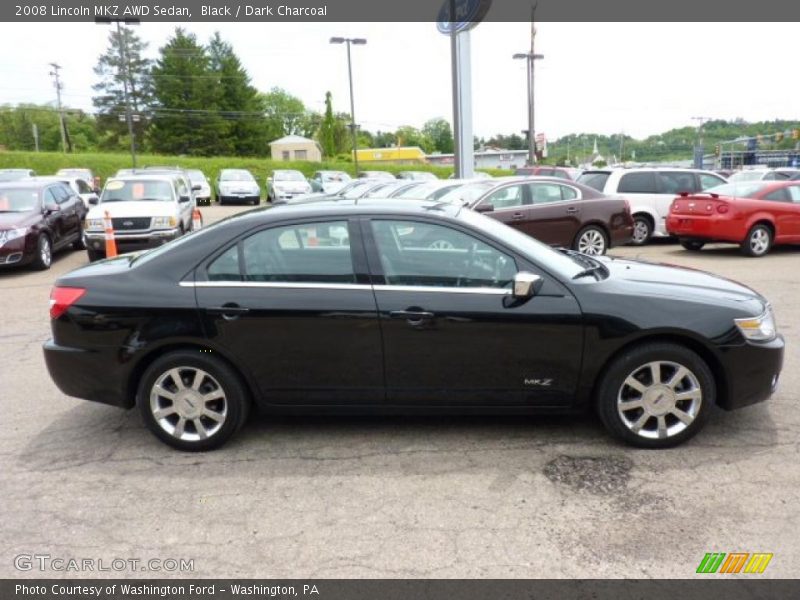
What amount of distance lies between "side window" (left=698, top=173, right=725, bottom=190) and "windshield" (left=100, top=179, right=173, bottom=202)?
10997 millimetres

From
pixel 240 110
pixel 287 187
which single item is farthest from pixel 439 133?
pixel 287 187

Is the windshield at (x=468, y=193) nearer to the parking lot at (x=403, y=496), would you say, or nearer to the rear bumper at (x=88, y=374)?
the parking lot at (x=403, y=496)

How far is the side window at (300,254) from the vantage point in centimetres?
405

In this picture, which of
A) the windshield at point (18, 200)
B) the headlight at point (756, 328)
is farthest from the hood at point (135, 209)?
the headlight at point (756, 328)

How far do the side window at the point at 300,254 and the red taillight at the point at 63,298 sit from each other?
1.09 m

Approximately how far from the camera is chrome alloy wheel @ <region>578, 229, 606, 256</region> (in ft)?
37.6

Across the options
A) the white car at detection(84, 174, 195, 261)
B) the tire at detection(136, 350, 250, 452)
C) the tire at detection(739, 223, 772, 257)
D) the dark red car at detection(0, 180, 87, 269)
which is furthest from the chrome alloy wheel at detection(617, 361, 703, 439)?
the dark red car at detection(0, 180, 87, 269)

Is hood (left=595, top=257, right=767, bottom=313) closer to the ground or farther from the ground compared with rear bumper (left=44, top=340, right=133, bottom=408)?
farther from the ground

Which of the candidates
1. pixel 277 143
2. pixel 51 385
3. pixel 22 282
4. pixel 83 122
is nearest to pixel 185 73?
pixel 277 143

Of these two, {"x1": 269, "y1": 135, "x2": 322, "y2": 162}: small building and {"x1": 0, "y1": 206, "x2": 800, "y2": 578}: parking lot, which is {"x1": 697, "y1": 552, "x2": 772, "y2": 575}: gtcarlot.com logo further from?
{"x1": 269, "y1": 135, "x2": 322, "y2": 162}: small building

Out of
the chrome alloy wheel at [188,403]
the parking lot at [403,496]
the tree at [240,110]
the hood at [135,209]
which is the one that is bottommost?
the parking lot at [403,496]

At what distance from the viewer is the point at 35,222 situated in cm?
1133

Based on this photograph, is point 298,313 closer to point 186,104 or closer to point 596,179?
point 596,179

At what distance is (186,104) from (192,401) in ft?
222
